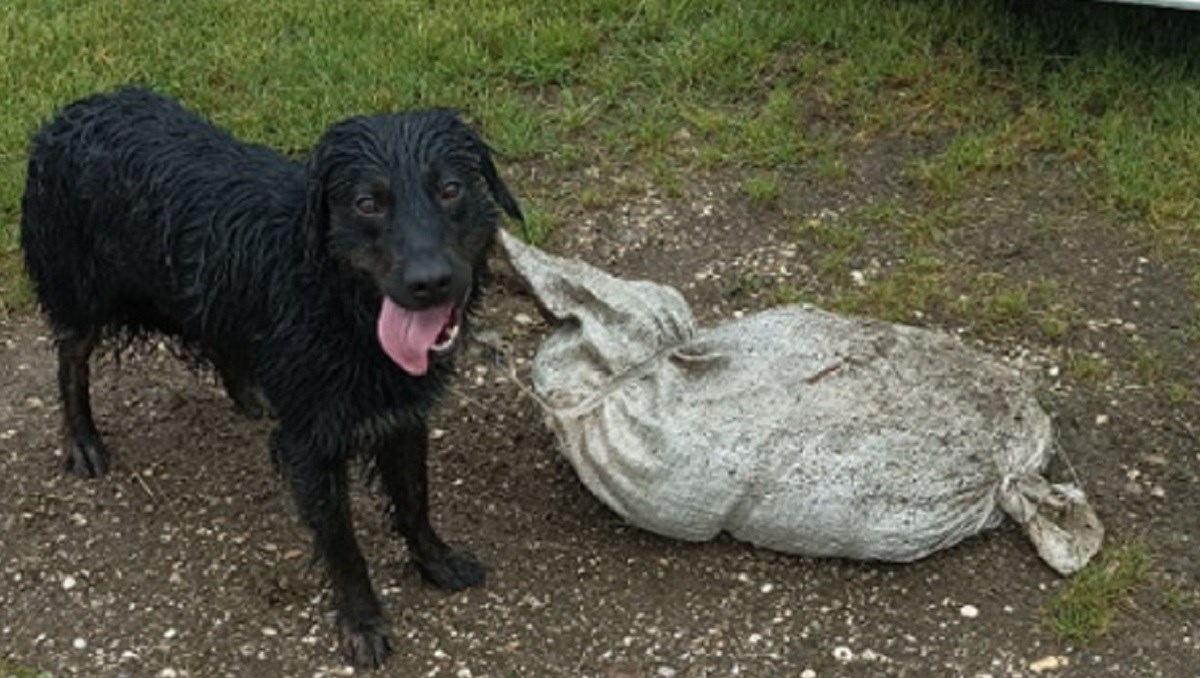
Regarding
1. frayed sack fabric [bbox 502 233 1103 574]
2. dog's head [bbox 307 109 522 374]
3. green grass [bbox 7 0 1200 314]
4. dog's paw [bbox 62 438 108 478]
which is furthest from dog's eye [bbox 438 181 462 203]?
green grass [bbox 7 0 1200 314]

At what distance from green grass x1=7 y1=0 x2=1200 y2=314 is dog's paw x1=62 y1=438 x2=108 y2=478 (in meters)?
1.20

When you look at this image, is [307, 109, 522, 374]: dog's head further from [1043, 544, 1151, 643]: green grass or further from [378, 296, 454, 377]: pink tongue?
[1043, 544, 1151, 643]: green grass

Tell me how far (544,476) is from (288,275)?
3.83 ft

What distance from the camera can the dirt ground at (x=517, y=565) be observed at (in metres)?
4.28

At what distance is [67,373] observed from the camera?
15.8ft

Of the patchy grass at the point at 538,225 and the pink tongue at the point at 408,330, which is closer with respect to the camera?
the pink tongue at the point at 408,330

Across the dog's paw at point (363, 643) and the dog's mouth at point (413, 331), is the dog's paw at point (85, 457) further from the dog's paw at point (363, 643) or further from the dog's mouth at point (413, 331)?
the dog's mouth at point (413, 331)

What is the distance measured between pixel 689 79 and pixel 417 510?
2822 mm

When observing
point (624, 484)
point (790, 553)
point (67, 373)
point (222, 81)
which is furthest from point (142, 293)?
point (222, 81)

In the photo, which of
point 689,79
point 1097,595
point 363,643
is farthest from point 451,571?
point 689,79

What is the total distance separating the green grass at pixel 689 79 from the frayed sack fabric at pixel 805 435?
1415 mm

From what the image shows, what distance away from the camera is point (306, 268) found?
393 centimetres

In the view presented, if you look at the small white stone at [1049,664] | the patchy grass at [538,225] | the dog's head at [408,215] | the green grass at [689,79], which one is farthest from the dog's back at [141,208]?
the small white stone at [1049,664]

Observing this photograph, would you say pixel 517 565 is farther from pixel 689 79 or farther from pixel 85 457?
pixel 689 79
